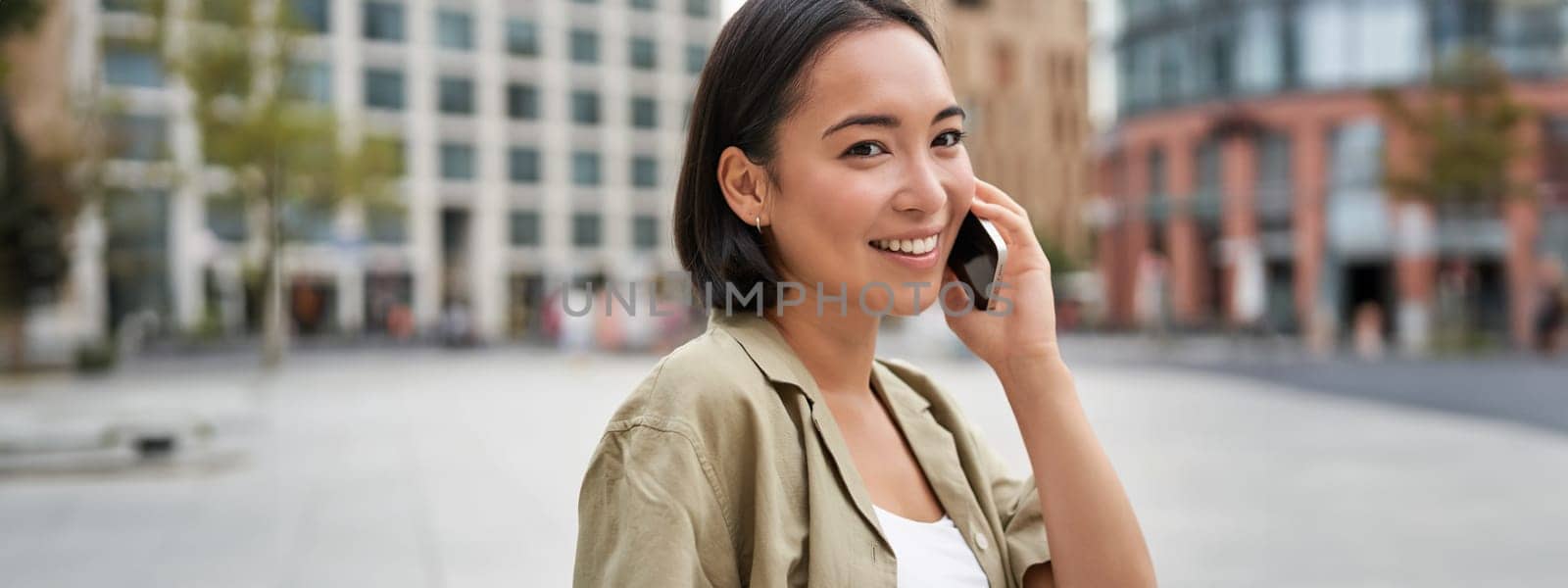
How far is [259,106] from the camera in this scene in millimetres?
29203

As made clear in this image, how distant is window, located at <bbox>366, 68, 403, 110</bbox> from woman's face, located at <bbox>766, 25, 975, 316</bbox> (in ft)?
198

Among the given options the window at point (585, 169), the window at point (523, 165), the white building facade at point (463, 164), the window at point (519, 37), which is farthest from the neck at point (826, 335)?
the window at point (585, 169)

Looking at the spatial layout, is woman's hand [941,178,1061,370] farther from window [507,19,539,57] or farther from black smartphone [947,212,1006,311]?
window [507,19,539,57]

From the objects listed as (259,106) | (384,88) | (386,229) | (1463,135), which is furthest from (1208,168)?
(384,88)

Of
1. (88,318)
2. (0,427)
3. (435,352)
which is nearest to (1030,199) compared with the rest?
(435,352)

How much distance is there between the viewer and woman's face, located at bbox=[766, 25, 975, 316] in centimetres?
144

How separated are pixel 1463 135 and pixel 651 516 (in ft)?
105

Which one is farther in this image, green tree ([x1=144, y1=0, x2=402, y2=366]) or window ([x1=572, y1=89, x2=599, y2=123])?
window ([x1=572, y1=89, x2=599, y2=123])

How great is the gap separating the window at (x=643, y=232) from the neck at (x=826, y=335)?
2580 inches

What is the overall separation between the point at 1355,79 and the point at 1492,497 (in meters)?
35.3

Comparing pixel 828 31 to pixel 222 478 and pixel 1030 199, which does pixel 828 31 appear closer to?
pixel 222 478

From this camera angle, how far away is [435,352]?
37000 mm

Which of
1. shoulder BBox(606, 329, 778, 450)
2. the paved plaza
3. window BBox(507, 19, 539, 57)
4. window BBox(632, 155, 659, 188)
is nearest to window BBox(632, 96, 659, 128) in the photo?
window BBox(632, 155, 659, 188)

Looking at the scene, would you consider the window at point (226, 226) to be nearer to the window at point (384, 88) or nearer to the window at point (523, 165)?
the window at point (384, 88)
